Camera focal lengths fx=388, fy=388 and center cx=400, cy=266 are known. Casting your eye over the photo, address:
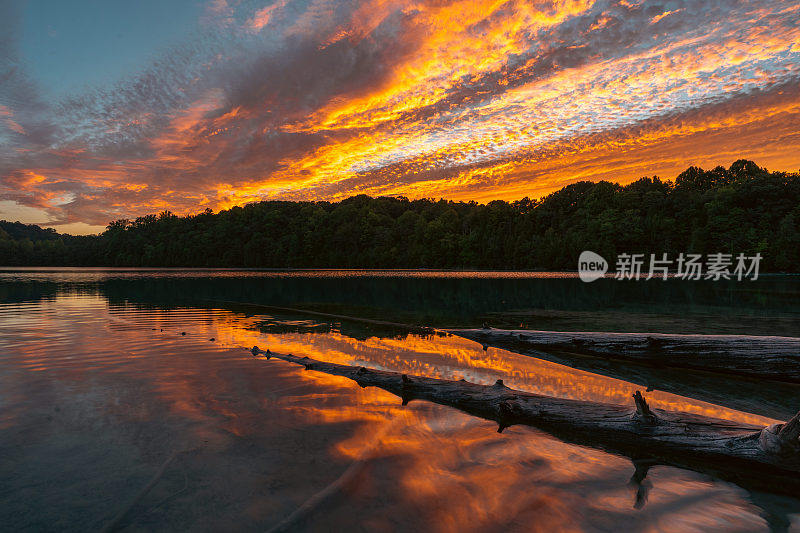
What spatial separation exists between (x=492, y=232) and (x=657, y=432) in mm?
150856

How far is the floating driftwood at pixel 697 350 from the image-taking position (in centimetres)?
896

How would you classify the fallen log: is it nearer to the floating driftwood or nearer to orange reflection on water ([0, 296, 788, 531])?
orange reflection on water ([0, 296, 788, 531])

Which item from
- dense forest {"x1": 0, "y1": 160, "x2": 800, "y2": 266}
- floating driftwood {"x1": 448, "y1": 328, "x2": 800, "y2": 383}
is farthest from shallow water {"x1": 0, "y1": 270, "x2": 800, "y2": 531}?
dense forest {"x1": 0, "y1": 160, "x2": 800, "y2": 266}

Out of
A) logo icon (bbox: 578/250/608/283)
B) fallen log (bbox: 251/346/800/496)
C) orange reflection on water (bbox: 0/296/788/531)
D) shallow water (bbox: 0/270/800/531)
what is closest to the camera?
shallow water (bbox: 0/270/800/531)

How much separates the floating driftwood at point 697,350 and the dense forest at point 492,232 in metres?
111

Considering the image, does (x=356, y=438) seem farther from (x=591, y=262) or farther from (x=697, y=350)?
(x=591, y=262)

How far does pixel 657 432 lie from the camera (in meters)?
5.78

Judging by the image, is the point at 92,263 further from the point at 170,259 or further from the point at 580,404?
the point at 580,404

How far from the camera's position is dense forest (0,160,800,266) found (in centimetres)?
10031

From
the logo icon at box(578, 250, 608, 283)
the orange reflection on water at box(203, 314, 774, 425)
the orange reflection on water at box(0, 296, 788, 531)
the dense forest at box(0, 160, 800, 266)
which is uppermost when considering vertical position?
the dense forest at box(0, 160, 800, 266)

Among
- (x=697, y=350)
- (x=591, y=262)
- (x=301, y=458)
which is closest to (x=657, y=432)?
(x=301, y=458)

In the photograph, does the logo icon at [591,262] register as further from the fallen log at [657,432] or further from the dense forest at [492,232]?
the fallen log at [657,432]

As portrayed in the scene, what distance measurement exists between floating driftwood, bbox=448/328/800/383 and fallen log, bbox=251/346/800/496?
487 centimetres

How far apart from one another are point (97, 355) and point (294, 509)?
10915mm
